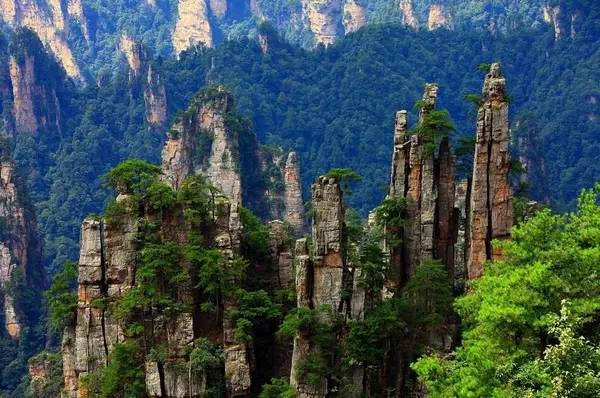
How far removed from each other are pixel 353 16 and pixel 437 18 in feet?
40.6

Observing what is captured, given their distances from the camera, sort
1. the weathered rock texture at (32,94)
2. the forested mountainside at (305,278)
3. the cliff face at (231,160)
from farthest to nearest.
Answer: the weathered rock texture at (32,94) < the cliff face at (231,160) < the forested mountainside at (305,278)

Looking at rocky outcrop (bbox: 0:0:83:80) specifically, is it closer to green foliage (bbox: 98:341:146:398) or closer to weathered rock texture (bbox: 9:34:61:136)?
weathered rock texture (bbox: 9:34:61:136)

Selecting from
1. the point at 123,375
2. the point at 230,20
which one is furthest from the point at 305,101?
the point at 123,375

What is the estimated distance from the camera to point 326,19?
6102 inches

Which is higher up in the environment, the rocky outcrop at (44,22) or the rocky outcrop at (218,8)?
the rocky outcrop at (218,8)

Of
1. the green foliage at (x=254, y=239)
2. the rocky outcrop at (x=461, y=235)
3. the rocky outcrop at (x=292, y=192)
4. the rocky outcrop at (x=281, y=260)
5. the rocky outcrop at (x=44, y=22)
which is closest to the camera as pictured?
the rocky outcrop at (x=461, y=235)

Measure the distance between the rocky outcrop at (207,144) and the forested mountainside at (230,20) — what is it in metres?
53.1

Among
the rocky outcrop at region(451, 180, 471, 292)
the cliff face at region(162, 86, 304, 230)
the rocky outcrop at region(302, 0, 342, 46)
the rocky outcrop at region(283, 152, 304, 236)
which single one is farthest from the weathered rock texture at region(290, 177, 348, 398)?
the rocky outcrop at region(302, 0, 342, 46)

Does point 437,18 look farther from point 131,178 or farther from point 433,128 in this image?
point 131,178

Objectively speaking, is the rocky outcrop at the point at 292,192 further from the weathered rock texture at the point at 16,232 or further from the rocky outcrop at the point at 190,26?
the rocky outcrop at the point at 190,26

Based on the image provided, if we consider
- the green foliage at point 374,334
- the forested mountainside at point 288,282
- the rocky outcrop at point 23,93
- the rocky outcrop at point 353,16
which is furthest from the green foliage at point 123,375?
the rocky outcrop at point 353,16

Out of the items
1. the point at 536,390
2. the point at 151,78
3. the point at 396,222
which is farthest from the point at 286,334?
the point at 151,78

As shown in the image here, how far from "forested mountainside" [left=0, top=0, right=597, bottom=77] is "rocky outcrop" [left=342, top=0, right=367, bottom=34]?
13 cm

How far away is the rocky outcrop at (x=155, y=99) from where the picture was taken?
111 meters
